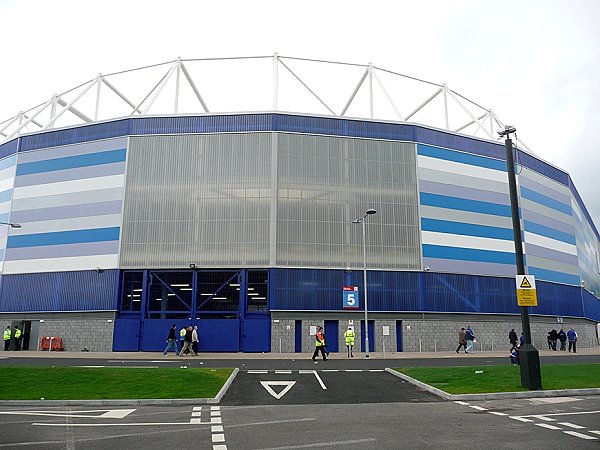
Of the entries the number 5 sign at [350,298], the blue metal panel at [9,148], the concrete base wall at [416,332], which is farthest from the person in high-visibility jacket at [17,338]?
the number 5 sign at [350,298]

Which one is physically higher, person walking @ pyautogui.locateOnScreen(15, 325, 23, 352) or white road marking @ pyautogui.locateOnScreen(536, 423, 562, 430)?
person walking @ pyautogui.locateOnScreen(15, 325, 23, 352)

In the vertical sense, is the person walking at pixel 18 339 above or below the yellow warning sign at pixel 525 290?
below

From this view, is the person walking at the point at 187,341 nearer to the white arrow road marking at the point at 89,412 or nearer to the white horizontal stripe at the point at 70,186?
the white horizontal stripe at the point at 70,186

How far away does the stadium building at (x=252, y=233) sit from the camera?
38.8 meters

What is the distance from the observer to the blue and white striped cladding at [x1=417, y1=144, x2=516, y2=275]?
41.8m

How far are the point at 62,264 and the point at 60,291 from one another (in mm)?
2131

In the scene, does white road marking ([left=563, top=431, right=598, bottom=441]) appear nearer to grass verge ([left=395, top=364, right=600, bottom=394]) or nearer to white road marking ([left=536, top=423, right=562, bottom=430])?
white road marking ([left=536, top=423, right=562, bottom=430])

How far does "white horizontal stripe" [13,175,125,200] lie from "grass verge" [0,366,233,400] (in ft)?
79.5

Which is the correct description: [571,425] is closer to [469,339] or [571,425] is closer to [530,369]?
[530,369]

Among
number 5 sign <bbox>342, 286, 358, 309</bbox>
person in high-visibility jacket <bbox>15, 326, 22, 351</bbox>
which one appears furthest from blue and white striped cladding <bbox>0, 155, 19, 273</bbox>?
number 5 sign <bbox>342, 286, 358, 309</bbox>

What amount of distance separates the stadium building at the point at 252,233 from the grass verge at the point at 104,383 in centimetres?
1951

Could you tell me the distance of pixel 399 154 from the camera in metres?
42.7

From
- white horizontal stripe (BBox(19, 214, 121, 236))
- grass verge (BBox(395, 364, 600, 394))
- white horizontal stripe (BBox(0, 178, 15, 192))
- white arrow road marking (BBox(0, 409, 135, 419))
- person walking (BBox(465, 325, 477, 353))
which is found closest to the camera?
white arrow road marking (BBox(0, 409, 135, 419))

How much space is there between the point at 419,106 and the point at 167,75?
22.3 m
